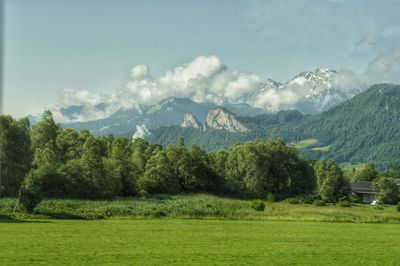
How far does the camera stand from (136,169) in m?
103

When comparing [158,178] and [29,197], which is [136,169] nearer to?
[158,178]

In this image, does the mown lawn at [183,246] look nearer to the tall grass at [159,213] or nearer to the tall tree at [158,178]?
the tall grass at [159,213]

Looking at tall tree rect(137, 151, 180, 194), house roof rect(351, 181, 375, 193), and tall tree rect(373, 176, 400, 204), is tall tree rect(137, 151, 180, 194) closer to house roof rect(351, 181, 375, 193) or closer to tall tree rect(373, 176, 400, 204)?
tall tree rect(373, 176, 400, 204)

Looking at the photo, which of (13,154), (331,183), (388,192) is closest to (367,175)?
(388,192)

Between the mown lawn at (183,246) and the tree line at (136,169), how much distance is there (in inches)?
625

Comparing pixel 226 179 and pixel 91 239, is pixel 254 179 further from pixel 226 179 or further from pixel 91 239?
pixel 91 239

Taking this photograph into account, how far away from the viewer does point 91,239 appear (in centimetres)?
3538

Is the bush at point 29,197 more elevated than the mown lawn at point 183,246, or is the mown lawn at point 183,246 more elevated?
the bush at point 29,197

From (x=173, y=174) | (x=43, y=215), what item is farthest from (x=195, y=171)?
(x=43, y=215)

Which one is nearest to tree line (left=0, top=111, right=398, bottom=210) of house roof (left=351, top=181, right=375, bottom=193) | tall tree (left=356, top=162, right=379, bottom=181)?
house roof (left=351, top=181, right=375, bottom=193)

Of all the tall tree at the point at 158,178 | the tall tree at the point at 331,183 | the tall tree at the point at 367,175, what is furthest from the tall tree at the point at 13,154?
the tall tree at the point at 367,175

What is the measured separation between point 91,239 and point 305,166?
99099mm

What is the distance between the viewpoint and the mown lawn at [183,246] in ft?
91.4

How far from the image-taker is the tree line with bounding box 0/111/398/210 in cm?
7438
